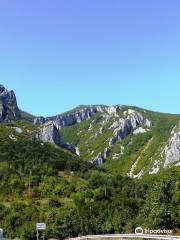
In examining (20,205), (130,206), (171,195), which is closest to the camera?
(171,195)

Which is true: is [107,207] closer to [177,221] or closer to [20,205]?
[20,205]

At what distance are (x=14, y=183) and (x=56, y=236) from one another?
53.4 m

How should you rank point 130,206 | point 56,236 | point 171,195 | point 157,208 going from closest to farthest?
point 157,208, point 171,195, point 56,236, point 130,206

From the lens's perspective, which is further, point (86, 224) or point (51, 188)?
point (51, 188)

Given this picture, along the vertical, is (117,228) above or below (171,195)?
below

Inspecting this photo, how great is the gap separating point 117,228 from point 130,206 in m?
34.3

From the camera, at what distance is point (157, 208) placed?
4843 inches

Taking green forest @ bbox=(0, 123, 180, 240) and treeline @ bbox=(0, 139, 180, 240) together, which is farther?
treeline @ bbox=(0, 139, 180, 240)

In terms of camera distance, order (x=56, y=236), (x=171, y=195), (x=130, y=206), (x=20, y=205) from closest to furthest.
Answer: (x=171, y=195)
(x=56, y=236)
(x=20, y=205)
(x=130, y=206)

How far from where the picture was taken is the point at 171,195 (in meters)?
137

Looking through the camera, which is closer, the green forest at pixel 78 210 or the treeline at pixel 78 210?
the green forest at pixel 78 210

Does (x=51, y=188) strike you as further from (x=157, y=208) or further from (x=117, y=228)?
(x=157, y=208)

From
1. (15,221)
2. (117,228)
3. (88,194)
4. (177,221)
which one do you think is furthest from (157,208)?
(88,194)

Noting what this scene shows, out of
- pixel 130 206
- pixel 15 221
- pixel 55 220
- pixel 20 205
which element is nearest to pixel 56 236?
pixel 55 220
